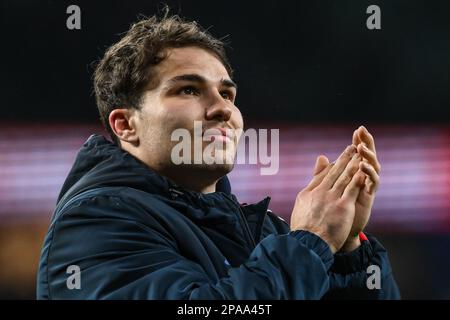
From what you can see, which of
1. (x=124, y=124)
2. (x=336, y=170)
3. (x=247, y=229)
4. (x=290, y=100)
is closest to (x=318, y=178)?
(x=336, y=170)

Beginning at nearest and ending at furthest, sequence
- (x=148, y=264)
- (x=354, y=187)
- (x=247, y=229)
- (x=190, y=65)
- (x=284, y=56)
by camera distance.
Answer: (x=148, y=264) < (x=354, y=187) < (x=247, y=229) < (x=190, y=65) < (x=284, y=56)

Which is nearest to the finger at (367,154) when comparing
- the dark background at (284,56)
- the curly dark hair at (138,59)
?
the curly dark hair at (138,59)

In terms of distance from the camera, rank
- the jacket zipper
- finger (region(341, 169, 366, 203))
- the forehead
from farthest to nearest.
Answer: the forehead < the jacket zipper < finger (region(341, 169, 366, 203))

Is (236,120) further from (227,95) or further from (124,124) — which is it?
(124,124)

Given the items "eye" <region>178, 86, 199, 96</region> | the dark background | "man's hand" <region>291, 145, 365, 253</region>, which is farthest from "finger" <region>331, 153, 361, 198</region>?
the dark background

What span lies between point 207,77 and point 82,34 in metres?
1.02

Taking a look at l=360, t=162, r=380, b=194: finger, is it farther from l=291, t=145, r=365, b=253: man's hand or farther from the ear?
the ear

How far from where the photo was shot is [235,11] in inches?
90.0

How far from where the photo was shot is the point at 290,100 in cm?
233

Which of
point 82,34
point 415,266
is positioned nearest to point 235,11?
point 82,34

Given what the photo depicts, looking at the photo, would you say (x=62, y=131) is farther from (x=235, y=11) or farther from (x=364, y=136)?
(x=364, y=136)

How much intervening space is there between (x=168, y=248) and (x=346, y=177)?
1.07ft

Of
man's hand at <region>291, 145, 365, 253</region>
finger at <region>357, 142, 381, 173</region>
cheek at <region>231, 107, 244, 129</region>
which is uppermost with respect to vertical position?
cheek at <region>231, 107, 244, 129</region>

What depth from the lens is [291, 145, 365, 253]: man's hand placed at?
1104mm
